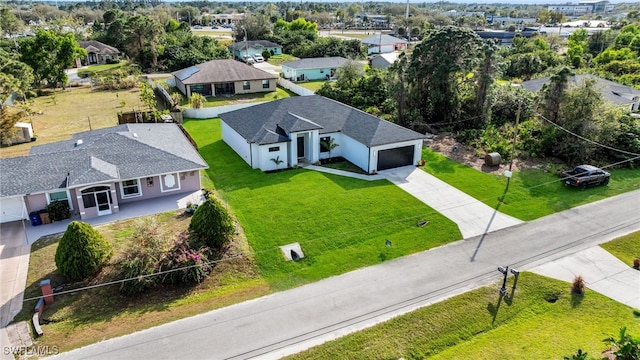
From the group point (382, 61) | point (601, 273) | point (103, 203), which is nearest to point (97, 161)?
point (103, 203)

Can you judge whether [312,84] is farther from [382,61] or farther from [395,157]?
[395,157]

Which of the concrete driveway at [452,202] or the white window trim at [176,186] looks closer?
the concrete driveway at [452,202]

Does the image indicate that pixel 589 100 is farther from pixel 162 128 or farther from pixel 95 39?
pixel 95 39

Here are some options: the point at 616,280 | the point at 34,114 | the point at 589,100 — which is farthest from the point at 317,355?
the point at 34,114

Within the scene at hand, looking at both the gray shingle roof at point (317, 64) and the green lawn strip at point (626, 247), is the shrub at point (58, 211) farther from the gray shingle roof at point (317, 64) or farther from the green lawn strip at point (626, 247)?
the gray shingle roof at point (317, 64)

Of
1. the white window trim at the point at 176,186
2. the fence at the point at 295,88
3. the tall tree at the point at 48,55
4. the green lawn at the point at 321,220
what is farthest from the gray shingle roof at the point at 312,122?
the tall tree at the point at 48,55
